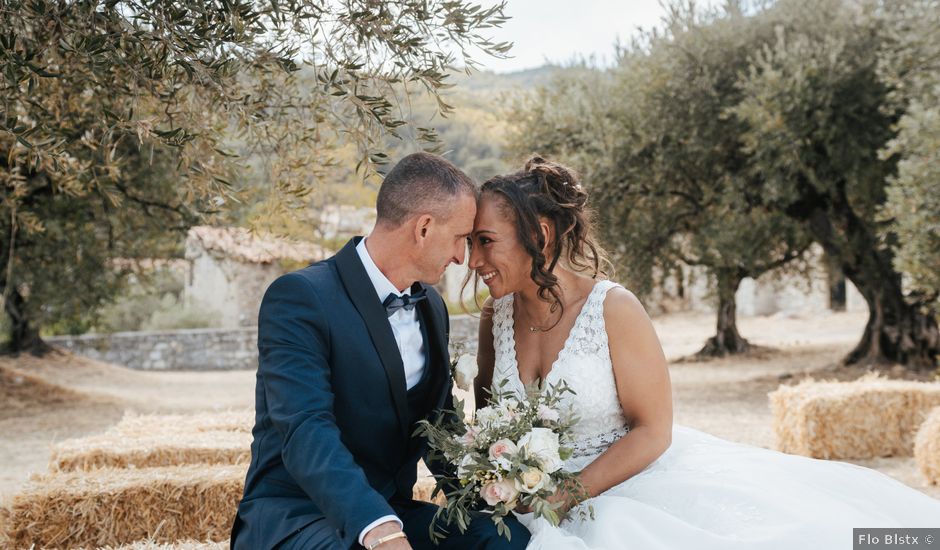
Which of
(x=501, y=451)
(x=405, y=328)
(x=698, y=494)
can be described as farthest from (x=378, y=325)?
(x=698, y=494)

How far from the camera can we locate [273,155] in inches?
212

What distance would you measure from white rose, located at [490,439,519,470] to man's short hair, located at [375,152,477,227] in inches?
35.6

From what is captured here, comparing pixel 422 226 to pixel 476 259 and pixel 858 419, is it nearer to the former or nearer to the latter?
pixel 476 259

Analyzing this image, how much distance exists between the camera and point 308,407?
9.30 feet

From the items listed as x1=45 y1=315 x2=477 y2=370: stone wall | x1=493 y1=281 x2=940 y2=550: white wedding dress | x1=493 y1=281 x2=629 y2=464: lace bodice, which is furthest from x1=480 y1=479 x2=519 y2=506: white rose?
x1=45 y1=315 x2=477 y2=370: stone wall

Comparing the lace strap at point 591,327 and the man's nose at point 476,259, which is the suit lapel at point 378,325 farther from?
the lace strap at point 591,327

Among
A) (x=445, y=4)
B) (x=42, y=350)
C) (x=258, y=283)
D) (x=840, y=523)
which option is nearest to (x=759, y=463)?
(x=840, y=523)

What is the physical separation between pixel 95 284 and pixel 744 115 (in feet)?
37.0

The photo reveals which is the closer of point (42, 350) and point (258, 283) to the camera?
point (42, 350)

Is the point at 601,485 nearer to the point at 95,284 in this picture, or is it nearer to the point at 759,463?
the point at 759,463

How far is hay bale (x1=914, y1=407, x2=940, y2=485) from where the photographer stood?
24.8 feet

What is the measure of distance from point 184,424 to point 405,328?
5.12 meters

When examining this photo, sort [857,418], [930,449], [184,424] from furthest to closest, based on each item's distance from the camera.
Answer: [857,418] < [184,424] < [930,449]

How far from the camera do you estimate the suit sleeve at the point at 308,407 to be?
2657 mm
